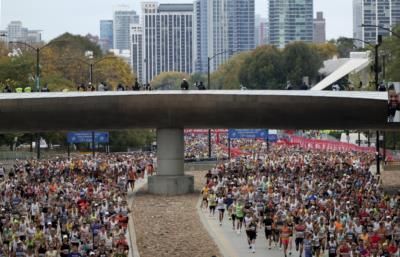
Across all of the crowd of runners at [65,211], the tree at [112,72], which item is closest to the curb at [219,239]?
the crowd of runners at [65,211]

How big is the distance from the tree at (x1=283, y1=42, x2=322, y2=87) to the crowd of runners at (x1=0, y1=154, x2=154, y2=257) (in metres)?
114

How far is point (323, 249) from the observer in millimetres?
33156

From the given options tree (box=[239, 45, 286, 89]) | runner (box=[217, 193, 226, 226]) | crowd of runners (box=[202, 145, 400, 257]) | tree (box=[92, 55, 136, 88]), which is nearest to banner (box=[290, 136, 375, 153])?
crowd of runners (box=[202, 145, 400, 257])

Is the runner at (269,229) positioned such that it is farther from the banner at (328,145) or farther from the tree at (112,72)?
the tree at (112,72)

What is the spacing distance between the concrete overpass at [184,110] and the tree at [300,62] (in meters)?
119

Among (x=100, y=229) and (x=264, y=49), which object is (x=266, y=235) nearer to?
(x=100, y=229)

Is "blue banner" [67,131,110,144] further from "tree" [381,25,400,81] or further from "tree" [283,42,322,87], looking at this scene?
"tree" [283,42,322,87]

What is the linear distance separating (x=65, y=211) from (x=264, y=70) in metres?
140

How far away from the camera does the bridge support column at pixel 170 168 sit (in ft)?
186

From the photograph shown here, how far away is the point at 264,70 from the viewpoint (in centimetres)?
17912

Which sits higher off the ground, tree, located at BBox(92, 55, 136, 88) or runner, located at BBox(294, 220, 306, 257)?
tree, located at BBox(92, 55, 136, 88)

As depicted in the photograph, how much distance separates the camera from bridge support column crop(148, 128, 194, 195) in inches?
2237

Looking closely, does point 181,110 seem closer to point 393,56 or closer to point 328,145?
point 328,145

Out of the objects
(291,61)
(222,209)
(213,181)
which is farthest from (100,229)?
(291,61)
